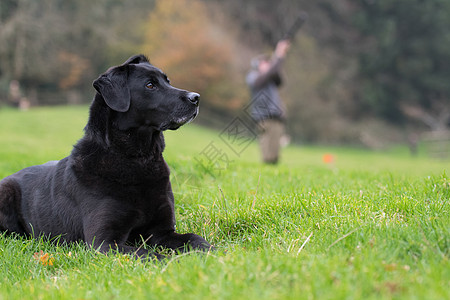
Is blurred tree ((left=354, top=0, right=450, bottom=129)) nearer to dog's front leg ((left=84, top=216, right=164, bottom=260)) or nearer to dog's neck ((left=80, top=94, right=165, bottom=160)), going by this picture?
dog's neck ((left=80, top=94, right=165, bottom=160))

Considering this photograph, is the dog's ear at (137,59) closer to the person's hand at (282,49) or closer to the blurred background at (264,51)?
the person's hand at (282,49)

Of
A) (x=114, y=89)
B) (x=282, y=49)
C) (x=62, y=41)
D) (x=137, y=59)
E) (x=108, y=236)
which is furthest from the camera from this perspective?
(x=62, y=41)

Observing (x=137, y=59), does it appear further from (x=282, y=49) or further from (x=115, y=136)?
(x=282, y=49)

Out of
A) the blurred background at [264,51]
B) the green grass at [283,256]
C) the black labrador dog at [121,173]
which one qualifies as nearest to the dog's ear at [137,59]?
the black labrador dog at [121,173]

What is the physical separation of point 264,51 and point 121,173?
3609 centimetres

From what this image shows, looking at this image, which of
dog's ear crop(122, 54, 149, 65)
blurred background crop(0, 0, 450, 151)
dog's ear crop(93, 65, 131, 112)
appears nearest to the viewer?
dog's ear crop(93, 65, 131, 112)

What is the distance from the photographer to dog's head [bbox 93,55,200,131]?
3275 millimetres

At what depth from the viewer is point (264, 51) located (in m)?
37.8

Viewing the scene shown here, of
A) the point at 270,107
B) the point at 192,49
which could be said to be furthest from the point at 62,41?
the point at 270,107

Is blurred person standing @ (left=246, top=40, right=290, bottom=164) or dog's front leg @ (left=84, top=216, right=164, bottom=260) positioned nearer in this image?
dog's front leg @ (left=84, top=216, right=164, bottom=260)

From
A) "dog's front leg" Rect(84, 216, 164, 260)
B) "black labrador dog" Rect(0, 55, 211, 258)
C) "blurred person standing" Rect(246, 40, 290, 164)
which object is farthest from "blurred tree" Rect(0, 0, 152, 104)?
"dog's front leg" Rect(84, 216, 164, 260)

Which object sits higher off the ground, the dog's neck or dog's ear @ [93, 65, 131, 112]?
dog's ear @ [93, 65, 131, 112]

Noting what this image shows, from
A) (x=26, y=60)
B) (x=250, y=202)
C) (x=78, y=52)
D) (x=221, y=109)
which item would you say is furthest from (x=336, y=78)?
(x=250, y=202)

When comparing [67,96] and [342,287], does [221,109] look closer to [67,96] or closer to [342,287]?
[67,96]
